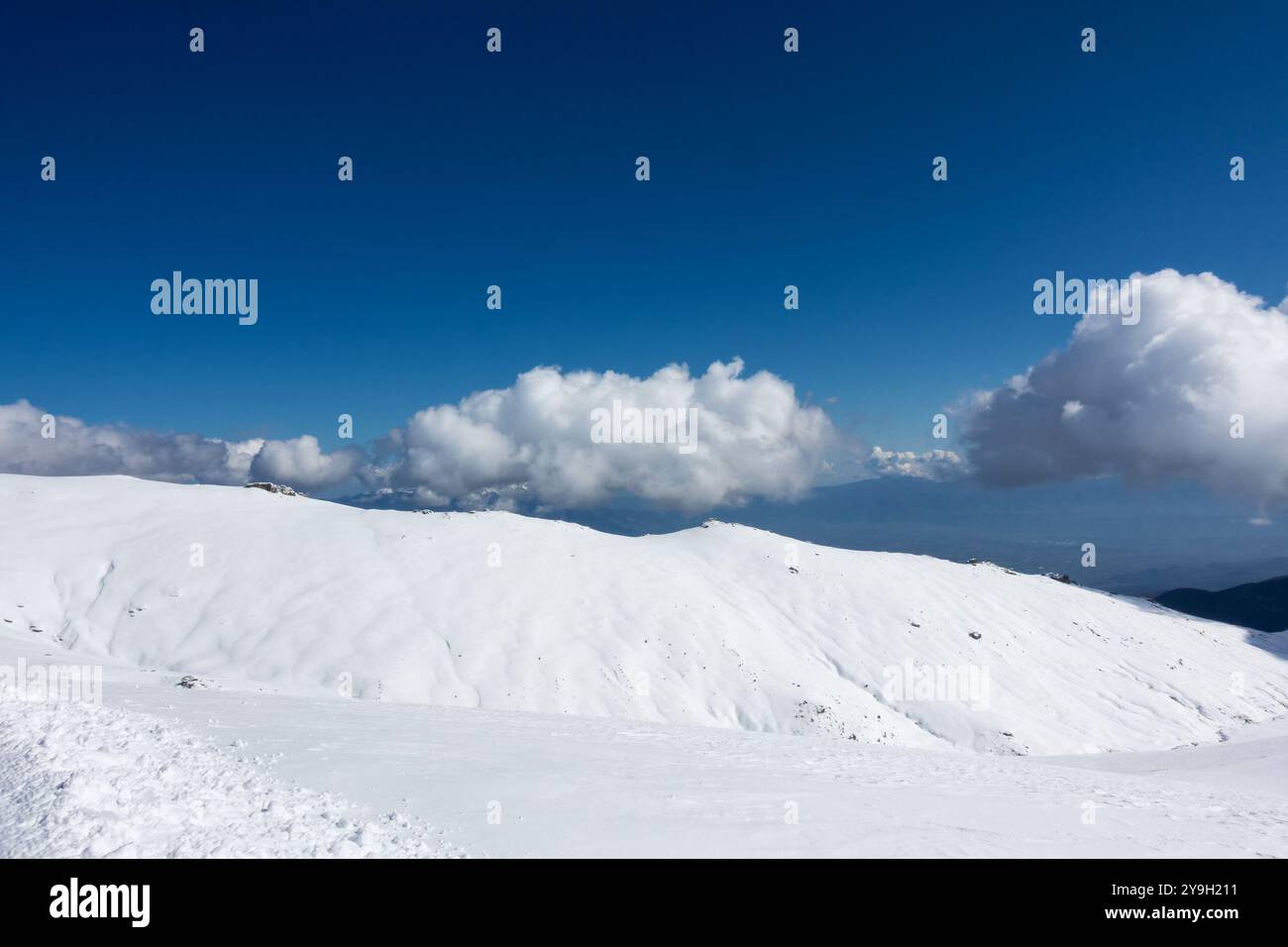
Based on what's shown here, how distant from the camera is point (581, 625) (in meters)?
45.8

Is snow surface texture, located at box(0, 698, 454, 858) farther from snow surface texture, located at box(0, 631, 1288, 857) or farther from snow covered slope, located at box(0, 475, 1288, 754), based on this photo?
snow covered slope, located at box(0, 475, 1288, 754)

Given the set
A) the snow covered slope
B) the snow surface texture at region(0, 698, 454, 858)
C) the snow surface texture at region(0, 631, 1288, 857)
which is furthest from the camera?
the snow covered slope

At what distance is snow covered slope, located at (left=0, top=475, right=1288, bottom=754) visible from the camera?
1528 inches

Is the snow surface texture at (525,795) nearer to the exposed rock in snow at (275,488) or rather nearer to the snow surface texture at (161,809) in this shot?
the snow surface texture at (161,809)

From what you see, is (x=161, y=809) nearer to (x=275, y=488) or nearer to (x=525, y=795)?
(x=525, y=795)

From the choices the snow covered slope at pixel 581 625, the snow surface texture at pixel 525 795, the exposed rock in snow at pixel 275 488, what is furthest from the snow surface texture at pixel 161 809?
the exposed rock in snow at pixel 275 488

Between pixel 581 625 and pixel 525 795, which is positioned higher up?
pixel 525 795

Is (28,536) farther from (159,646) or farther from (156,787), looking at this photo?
(156,787)

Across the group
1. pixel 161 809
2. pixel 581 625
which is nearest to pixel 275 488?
pixel 581 625

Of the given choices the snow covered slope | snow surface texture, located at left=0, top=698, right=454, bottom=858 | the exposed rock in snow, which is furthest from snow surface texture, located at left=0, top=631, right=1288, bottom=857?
the exposed rock in snow

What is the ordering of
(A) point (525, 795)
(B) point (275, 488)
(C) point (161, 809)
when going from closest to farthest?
(C) point (161, 809) < (A) point (525, 795) < (B) point (275, 488)

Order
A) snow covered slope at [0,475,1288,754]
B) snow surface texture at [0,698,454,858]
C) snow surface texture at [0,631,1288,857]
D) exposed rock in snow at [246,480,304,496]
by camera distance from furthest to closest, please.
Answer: exposed rock in snow at [246,480,304,496]
snow covered slope at [0,475,1288,754]
snow surface texture at [0,631,1288,857]
snow surface texture at [0,698,454,858]
